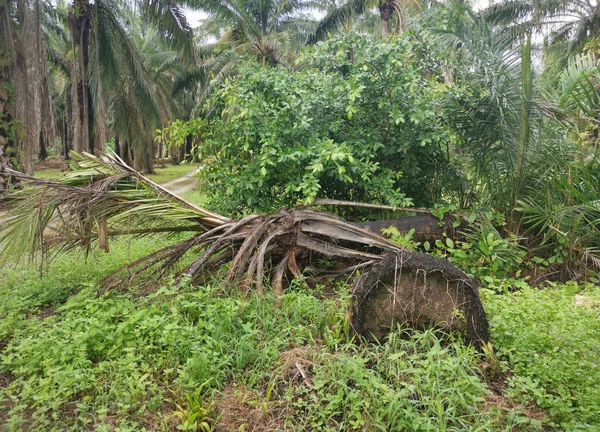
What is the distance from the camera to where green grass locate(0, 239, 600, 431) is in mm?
2713

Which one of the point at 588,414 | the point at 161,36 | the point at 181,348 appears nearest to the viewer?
the point at 588,414

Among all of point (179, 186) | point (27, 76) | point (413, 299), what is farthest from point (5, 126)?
point (413, 299)

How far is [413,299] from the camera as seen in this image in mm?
3578

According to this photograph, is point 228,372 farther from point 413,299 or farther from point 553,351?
point 553,351

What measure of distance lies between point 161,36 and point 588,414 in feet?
43.7

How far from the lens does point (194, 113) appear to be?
2628cm

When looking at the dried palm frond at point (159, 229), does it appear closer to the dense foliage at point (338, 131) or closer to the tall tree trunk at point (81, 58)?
the dense foliage at point (338, 131)

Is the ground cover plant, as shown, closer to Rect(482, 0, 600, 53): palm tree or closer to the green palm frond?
the green palm frond

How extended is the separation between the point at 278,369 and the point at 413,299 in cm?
119

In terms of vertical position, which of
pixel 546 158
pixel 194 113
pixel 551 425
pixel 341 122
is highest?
pixel 194 113

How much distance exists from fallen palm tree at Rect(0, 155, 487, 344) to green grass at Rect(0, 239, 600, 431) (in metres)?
0.65

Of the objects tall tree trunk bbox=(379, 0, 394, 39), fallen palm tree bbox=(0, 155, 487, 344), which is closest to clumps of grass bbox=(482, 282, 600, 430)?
fallen palm tree bbox=(0, 155, 487, 344)

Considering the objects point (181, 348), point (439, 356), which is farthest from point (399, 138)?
point (181, 348)

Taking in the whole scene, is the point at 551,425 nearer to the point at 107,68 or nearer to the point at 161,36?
the point at 161,36
